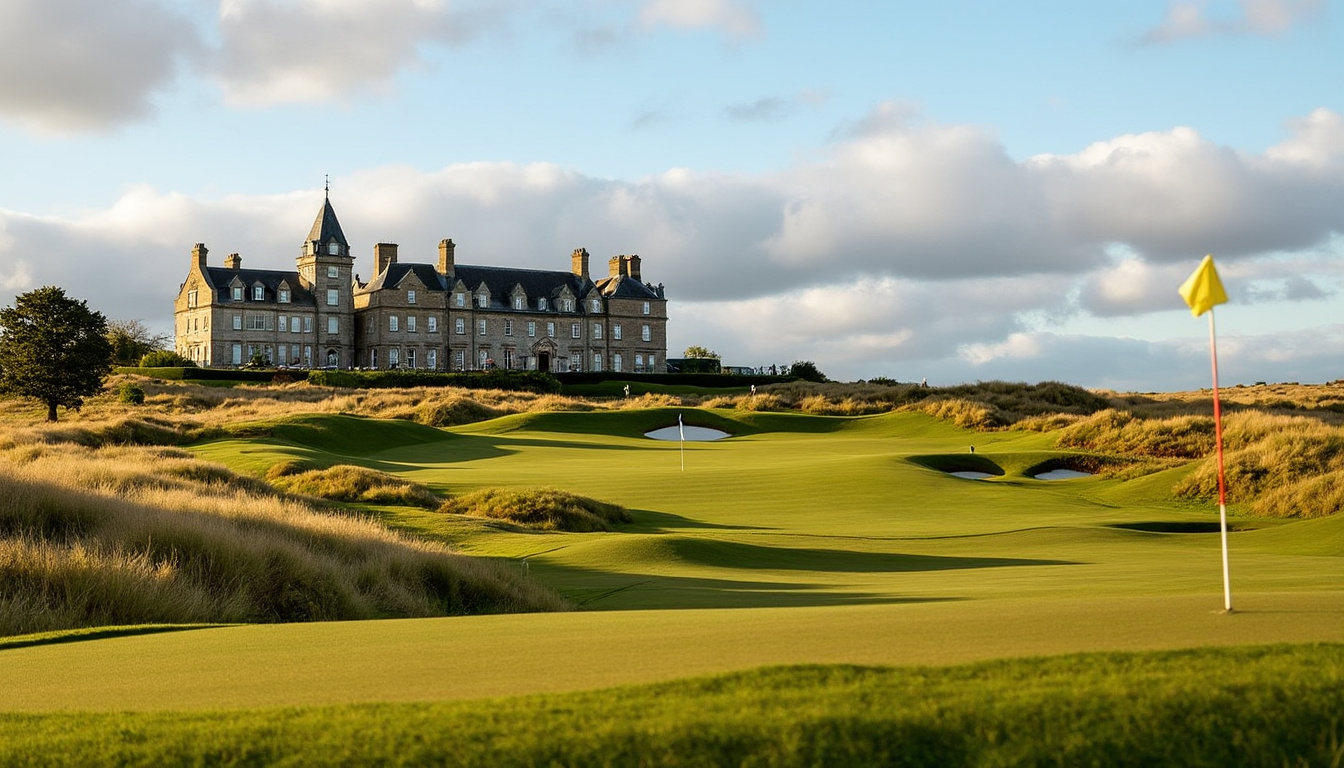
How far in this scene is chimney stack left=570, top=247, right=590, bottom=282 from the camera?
374ft

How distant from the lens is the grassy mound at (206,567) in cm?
1138

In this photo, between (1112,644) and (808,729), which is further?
(1112,644)

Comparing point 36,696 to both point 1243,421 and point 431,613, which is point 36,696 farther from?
point 1243,421

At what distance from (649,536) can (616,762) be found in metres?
13.2

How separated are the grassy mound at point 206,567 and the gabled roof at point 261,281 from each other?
285ft

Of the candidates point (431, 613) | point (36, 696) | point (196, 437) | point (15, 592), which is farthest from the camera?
point (196, 437)

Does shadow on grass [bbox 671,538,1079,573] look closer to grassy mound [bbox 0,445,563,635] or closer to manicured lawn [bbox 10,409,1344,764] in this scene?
manicured lawn [bbox 10,409,1344,764]

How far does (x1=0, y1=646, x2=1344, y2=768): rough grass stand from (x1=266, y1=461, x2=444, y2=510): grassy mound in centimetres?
1899

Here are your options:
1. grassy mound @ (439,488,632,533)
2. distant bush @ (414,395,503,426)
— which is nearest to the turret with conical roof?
distant bush @ (414,395,503,426)

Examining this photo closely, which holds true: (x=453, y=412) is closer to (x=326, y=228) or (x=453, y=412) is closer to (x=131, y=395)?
(x=131, y=395)

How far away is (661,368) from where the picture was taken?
11275 centimetres

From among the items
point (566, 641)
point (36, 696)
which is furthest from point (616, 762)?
point (36, 696)

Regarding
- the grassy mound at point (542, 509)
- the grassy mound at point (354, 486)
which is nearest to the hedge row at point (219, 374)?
the grassy mound at point (354, 486)

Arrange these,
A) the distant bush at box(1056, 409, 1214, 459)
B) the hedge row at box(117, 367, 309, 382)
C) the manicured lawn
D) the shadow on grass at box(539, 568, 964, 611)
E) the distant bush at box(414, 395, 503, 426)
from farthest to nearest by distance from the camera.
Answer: the hedge row at box(117, 367, 309, 382) < the distant bush at box(414, 395, 503, 426) < the distant bush at box(1056, 409, 1214, 459) < the shadow on grass at box(539, 568, 964, 611) < the manicured lawn
